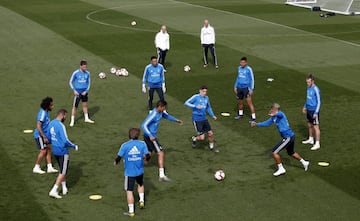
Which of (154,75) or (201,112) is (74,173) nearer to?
(201,112)

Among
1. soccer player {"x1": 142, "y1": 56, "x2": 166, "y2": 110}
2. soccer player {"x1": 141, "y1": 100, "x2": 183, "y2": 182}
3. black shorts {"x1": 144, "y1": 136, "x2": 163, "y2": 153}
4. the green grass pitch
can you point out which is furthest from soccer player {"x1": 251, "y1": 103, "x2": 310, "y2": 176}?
soccer player {"x1": 142, "y1": 56, "x2": 166, "y2": 110}

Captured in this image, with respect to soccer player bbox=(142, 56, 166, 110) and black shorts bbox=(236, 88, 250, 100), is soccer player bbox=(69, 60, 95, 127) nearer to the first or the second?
soccer player bbox=(142, 56, 166, 110)

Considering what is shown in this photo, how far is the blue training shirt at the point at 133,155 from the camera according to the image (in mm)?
14031

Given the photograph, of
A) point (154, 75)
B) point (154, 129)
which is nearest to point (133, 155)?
point (154, 129)

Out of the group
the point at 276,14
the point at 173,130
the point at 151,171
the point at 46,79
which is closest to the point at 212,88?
the point at 173,130

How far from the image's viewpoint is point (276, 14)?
47125 millimetres

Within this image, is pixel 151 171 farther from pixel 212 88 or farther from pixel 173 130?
pixel 212 88

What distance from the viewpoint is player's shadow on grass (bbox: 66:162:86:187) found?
16312mm

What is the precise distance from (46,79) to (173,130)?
8.58m

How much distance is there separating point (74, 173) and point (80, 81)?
15.7 feet

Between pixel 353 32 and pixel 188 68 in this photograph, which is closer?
pixel 188 68

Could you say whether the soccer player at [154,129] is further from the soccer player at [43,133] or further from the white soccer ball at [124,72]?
the white soccer ball at [124,72]

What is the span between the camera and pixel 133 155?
46.1 feet

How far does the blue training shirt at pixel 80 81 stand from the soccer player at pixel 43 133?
13.2ft
